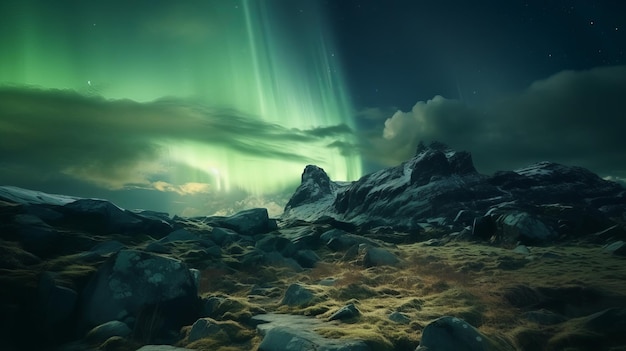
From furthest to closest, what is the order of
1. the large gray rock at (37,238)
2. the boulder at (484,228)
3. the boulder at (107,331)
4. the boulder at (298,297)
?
1. the boulder at (484,228)
2. the large gray rock at (37,238)
3. the boulder at (298,297)
4. the boulder at (107,331)

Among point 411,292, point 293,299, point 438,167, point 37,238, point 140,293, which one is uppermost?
point 438,167

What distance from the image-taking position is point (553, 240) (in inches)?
1818

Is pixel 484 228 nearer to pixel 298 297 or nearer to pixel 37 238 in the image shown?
pixel 298 297

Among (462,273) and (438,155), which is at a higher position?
(438,155)

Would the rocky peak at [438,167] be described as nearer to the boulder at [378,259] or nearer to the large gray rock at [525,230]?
the large gray rock at [525,230]

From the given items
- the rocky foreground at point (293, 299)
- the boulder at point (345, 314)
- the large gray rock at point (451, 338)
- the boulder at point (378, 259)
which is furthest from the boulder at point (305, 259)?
the large gray rock at point (451, 338)

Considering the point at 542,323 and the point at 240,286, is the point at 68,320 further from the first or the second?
the point at 542,323

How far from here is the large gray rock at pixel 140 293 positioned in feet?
47.8

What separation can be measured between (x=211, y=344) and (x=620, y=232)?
182 feet

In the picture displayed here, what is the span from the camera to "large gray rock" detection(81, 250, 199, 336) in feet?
47.8

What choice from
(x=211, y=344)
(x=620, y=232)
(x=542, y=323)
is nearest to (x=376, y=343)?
(x=211, y=344)

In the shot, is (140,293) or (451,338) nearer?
(451,338)

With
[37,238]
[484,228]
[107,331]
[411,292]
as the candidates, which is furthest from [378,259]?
[37,238]

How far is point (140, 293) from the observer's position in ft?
49.2
